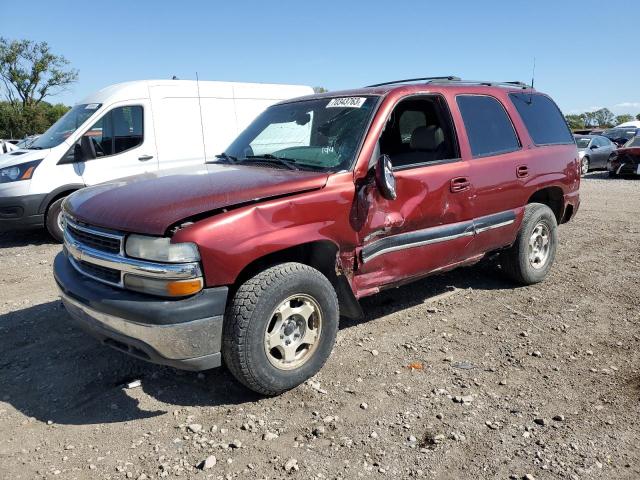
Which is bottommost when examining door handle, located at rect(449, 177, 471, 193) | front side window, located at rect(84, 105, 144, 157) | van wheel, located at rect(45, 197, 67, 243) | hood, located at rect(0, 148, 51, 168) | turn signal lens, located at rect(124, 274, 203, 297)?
van wheel, located at rect(45, 197, 67, 243)

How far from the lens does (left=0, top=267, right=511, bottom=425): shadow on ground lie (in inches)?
128

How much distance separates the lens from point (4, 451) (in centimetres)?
283

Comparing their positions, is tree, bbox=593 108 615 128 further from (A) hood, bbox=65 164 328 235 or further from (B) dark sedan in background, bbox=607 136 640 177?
(A) hood, bbox=65 164 328 235

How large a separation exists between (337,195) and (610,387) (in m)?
2.21

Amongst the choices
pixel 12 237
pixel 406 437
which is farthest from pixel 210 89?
pixel 406 437

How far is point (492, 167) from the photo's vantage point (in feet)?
15.1

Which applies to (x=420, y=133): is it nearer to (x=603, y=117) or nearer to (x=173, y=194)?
(x=173, y=194)

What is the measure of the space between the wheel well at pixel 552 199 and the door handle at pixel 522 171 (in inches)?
18.8

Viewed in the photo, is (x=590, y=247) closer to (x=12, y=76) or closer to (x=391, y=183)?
(x=391, y=183)

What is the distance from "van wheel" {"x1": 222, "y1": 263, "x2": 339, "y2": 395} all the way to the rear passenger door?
1.82m

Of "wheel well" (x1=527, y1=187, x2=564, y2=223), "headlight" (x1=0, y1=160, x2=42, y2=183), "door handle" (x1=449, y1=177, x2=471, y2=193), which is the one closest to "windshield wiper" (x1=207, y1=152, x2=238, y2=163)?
"door handle" (x1=449, y1=177, x2=471, y2=193)

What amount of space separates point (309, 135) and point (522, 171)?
2192 mm

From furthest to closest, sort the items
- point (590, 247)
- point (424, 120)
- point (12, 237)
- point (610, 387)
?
point (12, 237), point (590, 247), point (424, 120), point (610, 387)

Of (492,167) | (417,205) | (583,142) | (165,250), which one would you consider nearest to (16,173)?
(165,250)
